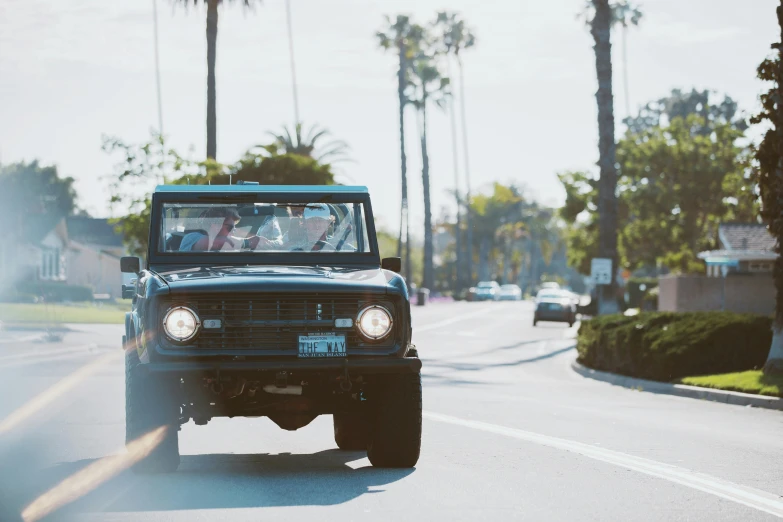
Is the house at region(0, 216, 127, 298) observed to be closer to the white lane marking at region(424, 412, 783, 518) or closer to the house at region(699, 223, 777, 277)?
the house at region(699, 223, 777, 277)

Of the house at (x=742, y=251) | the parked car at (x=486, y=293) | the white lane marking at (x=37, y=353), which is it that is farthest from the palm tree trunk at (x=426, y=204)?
the white lane marking at (x=37, y=353)

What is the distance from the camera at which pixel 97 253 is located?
94.2m

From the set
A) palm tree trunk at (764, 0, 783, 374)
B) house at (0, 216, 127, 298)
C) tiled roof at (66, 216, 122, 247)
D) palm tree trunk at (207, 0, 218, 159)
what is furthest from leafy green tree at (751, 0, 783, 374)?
tiled roof at (66, 216, 122, 247)

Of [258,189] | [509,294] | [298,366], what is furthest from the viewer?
[509,294]

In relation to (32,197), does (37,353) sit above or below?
below

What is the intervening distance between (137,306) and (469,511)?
329 cm

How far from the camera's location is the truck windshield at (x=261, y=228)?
11164 millimetres

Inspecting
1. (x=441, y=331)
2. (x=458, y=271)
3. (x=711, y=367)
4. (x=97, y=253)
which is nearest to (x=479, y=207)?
(x=458, y=271)

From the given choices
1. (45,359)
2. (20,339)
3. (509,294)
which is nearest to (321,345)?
(45,359)

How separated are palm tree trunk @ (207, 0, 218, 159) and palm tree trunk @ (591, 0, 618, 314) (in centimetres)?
1434

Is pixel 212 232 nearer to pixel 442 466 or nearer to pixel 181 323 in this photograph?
pixel 181 323

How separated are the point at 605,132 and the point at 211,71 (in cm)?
1558

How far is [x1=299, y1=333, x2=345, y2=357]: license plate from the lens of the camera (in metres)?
9.61

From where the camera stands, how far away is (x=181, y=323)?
9.57m
